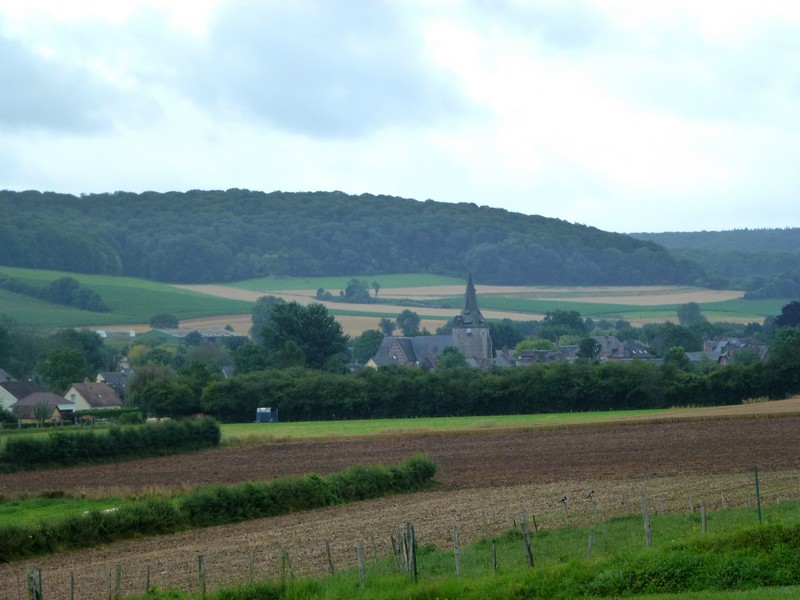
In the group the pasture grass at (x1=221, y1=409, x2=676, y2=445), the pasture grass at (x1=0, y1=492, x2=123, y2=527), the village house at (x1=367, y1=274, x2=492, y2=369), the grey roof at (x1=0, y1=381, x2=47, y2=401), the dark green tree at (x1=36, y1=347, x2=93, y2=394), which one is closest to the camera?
the pasture grass at (x1=0, y1=492, x2=123, y2=527)

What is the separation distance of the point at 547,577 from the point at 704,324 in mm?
184498

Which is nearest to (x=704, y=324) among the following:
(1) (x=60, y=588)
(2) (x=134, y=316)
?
(2) (x=134, y=316)

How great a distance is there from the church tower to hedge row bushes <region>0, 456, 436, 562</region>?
412 ft

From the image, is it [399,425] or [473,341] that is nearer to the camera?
[399,425]

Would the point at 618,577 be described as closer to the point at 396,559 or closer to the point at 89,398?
the point at 396,559

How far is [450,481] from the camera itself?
43938 mm

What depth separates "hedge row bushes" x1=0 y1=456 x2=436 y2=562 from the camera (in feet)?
105

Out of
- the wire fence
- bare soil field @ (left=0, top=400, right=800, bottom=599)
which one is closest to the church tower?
bare soil field @ (left=0, top=400, right=800, bottom=599)

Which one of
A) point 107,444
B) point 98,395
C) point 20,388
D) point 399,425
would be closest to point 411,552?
point 107,444

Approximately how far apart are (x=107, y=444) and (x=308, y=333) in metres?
56.0

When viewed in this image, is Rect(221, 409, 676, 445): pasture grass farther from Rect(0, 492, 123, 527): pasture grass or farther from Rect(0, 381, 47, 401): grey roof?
Rect(0, 381, 47, 401): grey roof

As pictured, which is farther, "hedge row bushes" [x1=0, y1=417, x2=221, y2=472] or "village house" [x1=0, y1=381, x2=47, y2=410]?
"village house" [x1=0, y1=381, x2=47, y2=410]

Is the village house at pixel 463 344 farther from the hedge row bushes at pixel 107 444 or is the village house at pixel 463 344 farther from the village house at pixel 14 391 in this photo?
the hedge row bushes at pixel 107 444

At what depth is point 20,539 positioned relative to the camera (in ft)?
103
